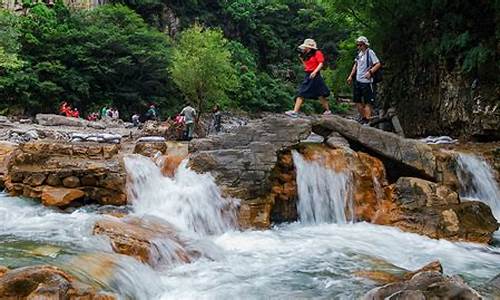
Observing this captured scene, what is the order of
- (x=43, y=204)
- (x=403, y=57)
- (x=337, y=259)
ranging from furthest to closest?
(x=403, y=57)
(x=43, y=204)
(x=337, y=259)

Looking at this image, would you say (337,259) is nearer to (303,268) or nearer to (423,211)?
(303,268)

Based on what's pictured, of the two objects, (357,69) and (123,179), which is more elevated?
(357,69)

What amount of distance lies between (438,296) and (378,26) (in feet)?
51.3

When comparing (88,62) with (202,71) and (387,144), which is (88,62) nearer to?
(202,71)

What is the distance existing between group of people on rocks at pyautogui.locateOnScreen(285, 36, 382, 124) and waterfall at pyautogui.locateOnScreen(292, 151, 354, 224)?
1.23 meters

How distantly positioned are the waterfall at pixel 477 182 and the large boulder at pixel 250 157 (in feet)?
11.8

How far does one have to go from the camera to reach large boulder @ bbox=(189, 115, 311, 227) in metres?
9.01

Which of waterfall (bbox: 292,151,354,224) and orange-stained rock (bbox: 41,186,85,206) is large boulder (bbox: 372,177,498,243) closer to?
waterfall (bbox: 292,151,354,224)

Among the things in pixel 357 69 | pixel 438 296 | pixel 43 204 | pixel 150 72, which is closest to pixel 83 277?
pixel 438 296

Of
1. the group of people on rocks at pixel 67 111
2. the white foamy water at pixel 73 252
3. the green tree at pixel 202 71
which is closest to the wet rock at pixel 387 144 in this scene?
the white foamy water at pixel 73 252

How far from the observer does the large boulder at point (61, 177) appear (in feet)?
28.3

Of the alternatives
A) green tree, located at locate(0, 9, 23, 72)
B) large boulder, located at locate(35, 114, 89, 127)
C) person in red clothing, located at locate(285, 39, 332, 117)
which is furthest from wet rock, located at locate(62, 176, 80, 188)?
large boulder, located at locate(35, 114, 89, 127)

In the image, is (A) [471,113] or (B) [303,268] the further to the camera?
(A) [471,113]

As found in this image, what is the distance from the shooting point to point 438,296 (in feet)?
13.6
